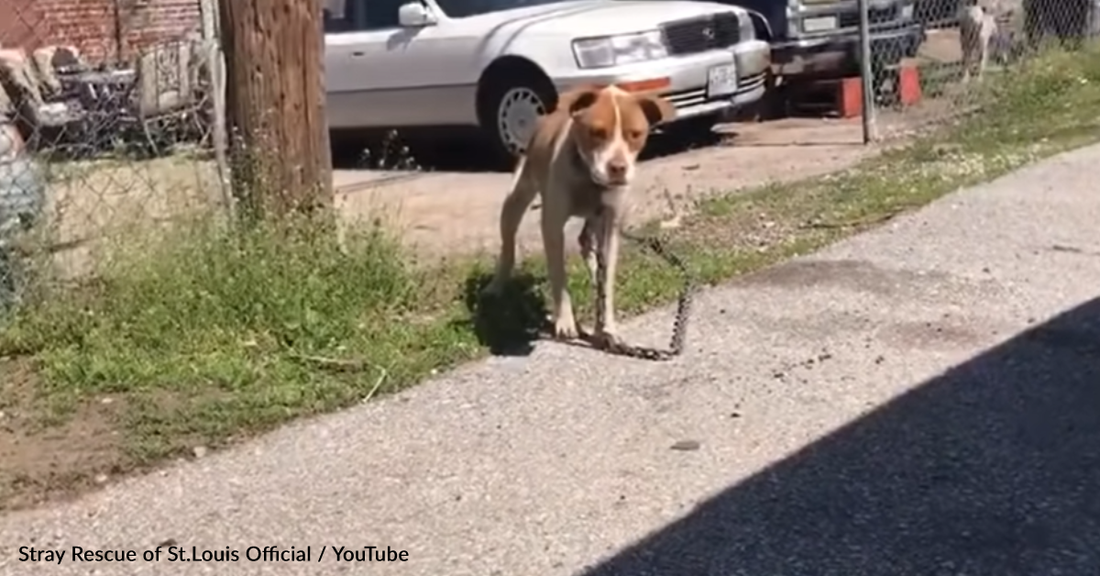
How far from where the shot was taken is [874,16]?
14.7m

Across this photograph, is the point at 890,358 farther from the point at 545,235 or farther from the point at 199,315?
the point at 199,315

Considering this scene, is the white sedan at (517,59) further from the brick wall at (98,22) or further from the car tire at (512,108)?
the brick wall at (98,22)

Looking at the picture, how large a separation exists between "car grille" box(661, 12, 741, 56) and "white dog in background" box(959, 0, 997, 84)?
95.7 inches

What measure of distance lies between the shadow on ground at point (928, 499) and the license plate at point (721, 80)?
6.78 meters

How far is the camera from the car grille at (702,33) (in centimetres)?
1232

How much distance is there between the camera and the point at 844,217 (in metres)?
8.95

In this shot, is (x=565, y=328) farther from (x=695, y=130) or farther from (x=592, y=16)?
(x=695, y=130)

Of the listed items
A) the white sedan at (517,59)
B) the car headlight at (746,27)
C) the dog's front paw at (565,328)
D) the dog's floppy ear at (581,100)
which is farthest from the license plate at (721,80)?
the dog's floppy ear at (581,100)

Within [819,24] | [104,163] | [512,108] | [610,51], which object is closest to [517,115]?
[512,108]

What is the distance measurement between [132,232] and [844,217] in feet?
12.2

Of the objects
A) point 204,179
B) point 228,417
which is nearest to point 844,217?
point 204,179

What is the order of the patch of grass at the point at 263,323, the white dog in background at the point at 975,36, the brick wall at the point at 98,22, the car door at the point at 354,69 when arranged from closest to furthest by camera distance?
the patch of grass at the point at 263,323 < the car door at the point at 354,69 < the white dog in background at the point at 975,36 < the brick wall at the point at 98,22

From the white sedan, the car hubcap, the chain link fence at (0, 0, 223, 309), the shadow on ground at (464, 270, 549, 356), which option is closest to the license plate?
the white sedan

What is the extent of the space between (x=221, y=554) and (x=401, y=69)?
8826 millimetres
